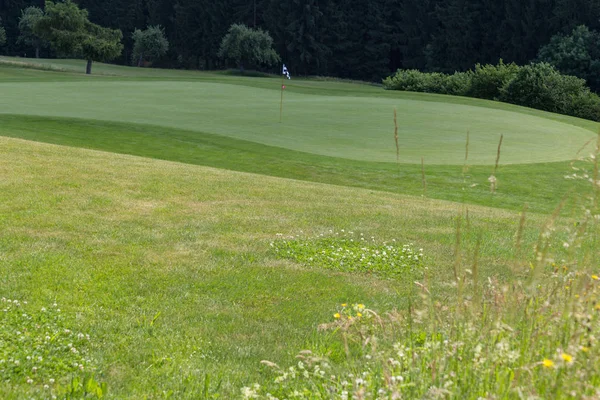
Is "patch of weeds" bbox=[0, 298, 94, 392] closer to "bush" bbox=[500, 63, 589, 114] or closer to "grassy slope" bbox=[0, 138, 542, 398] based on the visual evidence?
"grassy slope" bbox=[0, 138, 542, 398]

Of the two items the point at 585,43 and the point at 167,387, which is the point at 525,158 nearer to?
the point at 167,387

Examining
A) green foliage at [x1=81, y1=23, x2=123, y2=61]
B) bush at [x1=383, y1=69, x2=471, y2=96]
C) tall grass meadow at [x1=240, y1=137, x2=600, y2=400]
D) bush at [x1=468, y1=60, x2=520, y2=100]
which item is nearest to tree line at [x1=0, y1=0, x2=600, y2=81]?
bush at [x1=383, y1=69, x2=471, y2=96]

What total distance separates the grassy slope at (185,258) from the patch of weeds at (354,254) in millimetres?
248

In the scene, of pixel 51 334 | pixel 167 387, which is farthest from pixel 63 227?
pixel 167 387

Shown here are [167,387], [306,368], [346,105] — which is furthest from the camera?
[346,105]

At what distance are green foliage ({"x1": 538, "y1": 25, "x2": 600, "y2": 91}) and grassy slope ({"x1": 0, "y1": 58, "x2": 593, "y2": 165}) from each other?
89.6 ft

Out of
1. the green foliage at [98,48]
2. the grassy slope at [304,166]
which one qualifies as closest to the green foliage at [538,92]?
the grassy slope at [304,166]

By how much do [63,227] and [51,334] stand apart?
137 inches

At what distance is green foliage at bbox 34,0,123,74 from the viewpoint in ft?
185

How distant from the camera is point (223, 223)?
9719 millimetres

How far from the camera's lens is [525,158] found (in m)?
20.3

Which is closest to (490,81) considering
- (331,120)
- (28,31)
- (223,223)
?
(331,120)

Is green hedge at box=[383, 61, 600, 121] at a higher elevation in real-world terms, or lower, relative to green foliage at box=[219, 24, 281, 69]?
lower

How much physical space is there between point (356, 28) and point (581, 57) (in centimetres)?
3340
